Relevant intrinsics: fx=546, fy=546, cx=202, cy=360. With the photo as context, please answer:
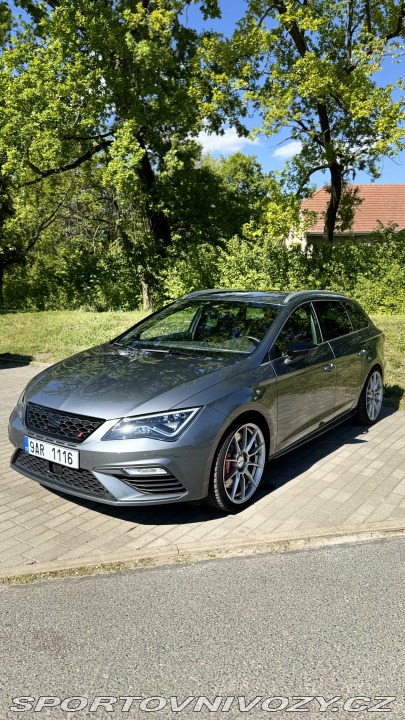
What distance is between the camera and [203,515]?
13.0 ft

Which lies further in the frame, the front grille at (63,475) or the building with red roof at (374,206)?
the building with red roof at (374,206)

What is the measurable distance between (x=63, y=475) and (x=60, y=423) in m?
0.35

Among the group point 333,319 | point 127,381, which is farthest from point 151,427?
point 333,319

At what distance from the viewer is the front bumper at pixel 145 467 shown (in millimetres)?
3461

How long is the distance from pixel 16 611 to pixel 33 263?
27.2 meters

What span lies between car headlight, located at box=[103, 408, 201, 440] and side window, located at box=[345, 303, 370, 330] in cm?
309

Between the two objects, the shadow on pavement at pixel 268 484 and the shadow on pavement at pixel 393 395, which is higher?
the shadow on pavement at pixel 393 395

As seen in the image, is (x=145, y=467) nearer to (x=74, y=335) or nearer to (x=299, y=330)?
(x=299, y=330)

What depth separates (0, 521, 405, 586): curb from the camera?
3172mm

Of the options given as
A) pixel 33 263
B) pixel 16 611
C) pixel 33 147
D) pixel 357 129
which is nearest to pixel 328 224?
pixel 357 129

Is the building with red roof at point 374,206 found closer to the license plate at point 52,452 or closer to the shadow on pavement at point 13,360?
the shadow on pavement at point 13,360

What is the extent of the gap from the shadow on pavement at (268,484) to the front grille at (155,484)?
0.32 meters

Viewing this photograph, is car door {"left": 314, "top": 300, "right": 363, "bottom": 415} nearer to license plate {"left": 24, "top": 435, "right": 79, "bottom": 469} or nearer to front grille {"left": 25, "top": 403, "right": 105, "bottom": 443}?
front grille {"left": 25, "top": 403, "right": 105, "bottom": 443}

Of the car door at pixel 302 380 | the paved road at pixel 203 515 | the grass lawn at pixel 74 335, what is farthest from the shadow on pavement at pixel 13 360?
the car door at pixel 302 380
